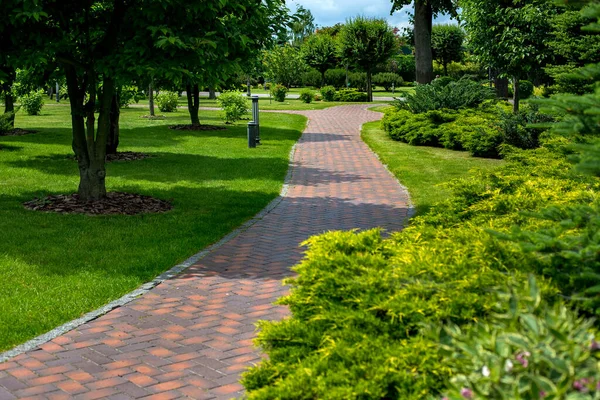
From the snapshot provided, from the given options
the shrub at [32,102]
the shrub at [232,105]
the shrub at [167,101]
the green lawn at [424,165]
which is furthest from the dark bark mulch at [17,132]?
the shrub at [167,101]

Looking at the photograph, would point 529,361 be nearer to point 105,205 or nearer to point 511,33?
point 105,205

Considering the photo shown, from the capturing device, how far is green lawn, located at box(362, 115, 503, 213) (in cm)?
1309

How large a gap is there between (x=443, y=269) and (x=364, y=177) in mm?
11370

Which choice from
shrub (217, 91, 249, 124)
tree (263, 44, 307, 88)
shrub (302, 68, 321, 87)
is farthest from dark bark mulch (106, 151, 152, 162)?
shrub (302, 68, 321, 87)

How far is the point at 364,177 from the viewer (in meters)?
15.6

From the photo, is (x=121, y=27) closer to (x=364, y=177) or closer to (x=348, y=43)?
(x=364, y=177)

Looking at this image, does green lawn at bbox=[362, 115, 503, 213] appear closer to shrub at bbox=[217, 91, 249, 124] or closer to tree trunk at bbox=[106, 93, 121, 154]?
tree trunk at bbox=[106, 93, 121, 154]

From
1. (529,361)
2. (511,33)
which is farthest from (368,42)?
(529,361)

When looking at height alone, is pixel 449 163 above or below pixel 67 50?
below

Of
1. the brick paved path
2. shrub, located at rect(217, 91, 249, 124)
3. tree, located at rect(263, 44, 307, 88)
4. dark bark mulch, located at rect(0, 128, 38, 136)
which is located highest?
tree, located at rect(263, 44, 307, 88)

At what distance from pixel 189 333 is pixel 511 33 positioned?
14797 millimetres

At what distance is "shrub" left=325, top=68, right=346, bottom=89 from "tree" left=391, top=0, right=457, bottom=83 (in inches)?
1456

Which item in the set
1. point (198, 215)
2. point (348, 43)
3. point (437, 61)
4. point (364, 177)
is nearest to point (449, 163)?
point (364, 177)

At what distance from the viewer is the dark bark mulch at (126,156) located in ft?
58.9
